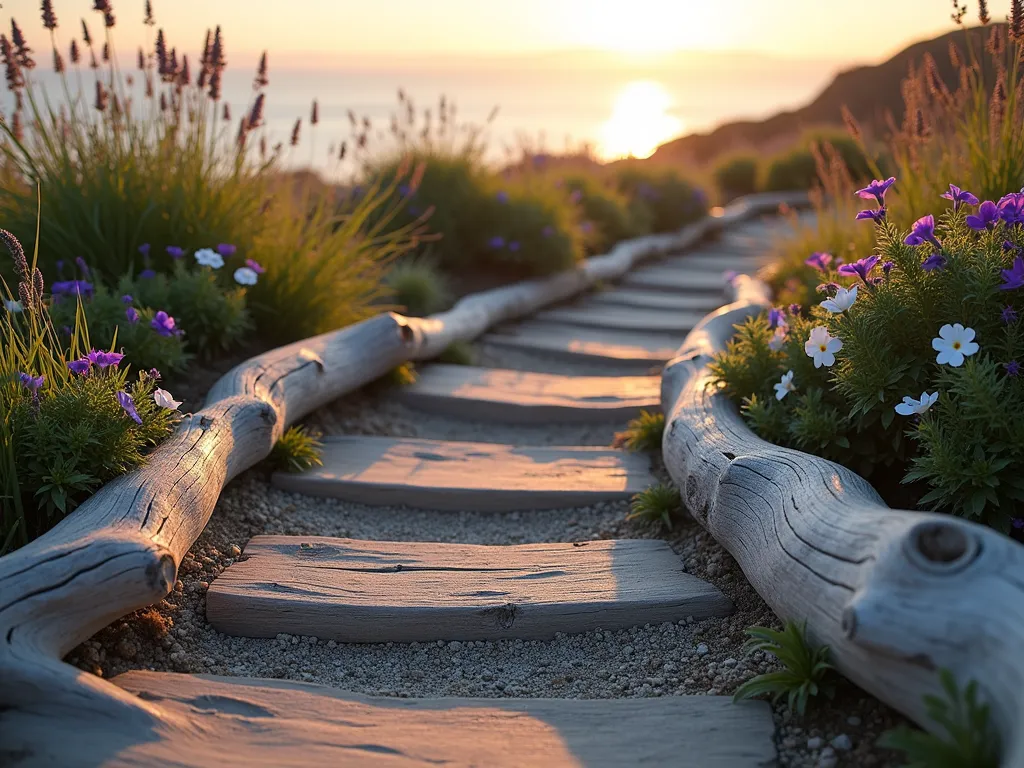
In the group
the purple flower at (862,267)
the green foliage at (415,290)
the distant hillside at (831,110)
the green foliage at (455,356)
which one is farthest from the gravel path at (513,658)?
the distant hillside at (831,110)

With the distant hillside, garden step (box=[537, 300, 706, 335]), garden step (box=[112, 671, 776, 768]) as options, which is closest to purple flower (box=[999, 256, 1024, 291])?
garden step (box=[112, 671, 776, 768])

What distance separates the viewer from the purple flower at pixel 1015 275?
2.52 m

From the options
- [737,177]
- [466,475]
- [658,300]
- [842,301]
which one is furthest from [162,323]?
[737,177]

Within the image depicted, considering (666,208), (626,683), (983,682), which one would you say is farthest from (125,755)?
(666,208)

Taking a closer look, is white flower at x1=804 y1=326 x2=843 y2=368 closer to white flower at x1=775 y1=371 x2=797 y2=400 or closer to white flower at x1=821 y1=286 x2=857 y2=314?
white flower at x1=821 y1=286 x2=857 y2=314

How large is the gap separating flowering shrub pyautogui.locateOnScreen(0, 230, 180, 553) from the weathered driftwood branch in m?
1.93

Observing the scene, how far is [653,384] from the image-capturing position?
5.49 m

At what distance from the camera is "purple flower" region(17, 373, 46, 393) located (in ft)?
9.12

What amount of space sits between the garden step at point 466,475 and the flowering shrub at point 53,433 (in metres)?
0.99

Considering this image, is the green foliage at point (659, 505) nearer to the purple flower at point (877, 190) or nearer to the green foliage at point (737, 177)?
the purple flower at point (877, 190)

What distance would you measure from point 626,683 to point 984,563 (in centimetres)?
108

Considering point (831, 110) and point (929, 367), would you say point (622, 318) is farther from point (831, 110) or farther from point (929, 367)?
point (831, 110)

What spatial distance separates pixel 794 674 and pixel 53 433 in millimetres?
2244

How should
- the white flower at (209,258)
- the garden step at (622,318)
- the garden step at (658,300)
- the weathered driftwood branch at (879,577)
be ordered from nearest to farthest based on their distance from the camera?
1. the weathered driftwood branch at (879,577)
2. the white flower at (209,258)
3. the garden step at (622,318)
4. the garden step at (658,300)
